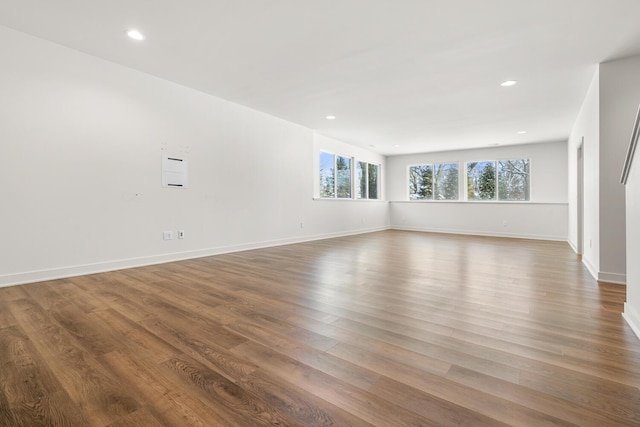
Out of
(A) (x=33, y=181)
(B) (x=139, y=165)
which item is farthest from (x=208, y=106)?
(A) (x=33, y=181)

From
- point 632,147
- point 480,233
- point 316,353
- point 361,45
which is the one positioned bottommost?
point 316,353

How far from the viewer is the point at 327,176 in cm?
741

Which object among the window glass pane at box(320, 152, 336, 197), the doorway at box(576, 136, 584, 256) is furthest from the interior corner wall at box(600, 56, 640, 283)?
the window glass pane at box(320, 152, 336, 197)

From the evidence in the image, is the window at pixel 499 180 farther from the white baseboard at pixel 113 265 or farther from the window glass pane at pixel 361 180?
the white baseboard at pixel 113 265

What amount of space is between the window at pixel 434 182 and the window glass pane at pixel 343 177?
8.46 ft

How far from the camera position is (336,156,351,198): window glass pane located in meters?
7.79

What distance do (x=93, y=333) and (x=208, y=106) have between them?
12.0ft

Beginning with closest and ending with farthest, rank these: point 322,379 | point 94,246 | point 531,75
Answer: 1. point 322,379
2. point 94,246
3. point 531,75

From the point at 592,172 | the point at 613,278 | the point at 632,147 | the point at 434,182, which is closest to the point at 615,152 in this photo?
the point at 592,172

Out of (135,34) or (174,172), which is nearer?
(135,34)

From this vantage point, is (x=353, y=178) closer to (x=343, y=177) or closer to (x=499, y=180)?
(x=343, y=177)

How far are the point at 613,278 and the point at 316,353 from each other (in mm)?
3417

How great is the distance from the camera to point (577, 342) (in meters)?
1.72

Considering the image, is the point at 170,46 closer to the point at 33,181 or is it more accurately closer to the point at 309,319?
the point at 33,181
